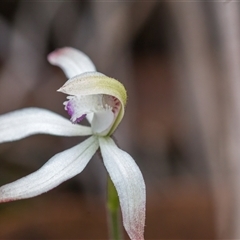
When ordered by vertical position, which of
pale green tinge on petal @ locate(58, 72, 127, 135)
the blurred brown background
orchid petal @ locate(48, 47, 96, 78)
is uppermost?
the blurred brown background

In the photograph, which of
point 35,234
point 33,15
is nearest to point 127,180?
point 35,234

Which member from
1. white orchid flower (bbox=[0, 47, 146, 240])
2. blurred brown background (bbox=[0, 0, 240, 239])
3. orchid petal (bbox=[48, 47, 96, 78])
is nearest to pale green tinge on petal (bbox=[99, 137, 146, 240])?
white orchid flower (bbox=[0, 47, 146, 240])

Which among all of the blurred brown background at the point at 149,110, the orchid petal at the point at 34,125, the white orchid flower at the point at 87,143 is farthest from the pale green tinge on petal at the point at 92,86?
the blurred brown background at the point at 149,110

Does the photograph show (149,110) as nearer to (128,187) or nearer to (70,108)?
(70,108)

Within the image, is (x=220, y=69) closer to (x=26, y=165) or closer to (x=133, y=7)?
(x=133, y=7)

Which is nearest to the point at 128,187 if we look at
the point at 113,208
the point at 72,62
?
the point at 113,208

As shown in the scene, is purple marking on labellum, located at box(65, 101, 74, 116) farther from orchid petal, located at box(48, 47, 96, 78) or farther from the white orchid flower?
orchid petal, located at box(48, 47, 96, 78)

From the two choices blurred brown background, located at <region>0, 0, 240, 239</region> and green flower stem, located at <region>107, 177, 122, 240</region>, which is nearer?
green flower stem, located at <region>107, 177, 122, 240</region>
